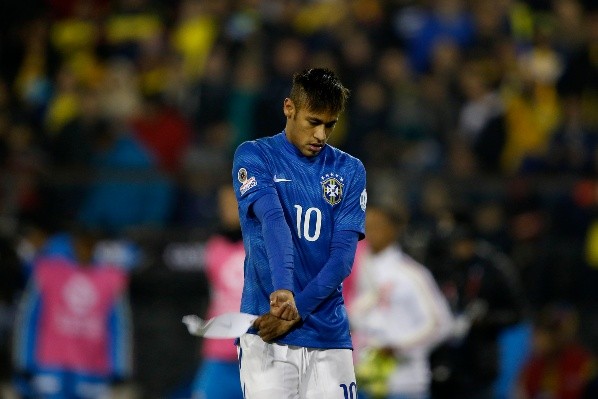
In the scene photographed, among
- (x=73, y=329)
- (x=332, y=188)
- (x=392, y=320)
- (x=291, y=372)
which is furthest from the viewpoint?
(x=73, y=329)

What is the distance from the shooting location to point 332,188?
5.31m

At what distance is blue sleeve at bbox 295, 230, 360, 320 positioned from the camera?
16.9 feet

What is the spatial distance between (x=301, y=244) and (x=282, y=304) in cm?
36

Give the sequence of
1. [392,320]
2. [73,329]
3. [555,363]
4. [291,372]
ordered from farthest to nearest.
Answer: [555,363] < [73,329] < [392,320] < [291,372]

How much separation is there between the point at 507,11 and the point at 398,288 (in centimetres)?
696

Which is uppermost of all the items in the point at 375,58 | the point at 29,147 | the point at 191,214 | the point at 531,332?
the point at 375,58

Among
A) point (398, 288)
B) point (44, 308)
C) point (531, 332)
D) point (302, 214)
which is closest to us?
point (302, 214)

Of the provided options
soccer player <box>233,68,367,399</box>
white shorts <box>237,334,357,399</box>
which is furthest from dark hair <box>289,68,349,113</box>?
white shorts <box>237,334,357,399</box>

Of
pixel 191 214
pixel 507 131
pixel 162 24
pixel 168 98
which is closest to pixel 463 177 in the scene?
pixel 507 131

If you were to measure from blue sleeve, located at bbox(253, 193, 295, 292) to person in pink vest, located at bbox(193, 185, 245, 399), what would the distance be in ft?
11.2

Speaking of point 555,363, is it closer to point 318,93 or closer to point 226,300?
point 226,300

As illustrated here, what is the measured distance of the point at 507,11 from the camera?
1495 cm

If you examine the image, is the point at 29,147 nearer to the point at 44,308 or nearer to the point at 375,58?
the point at 44,308

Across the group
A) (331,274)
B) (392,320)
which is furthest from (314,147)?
(392,320)
